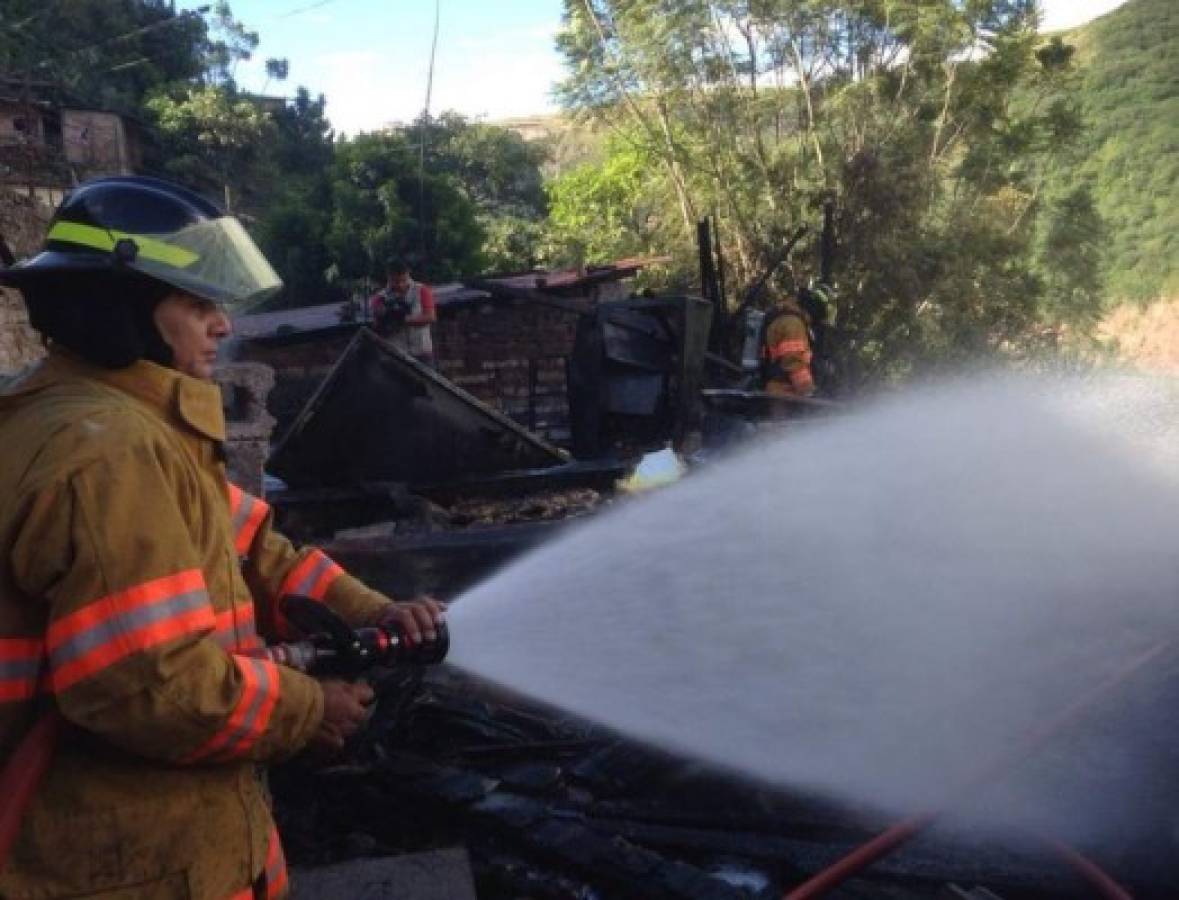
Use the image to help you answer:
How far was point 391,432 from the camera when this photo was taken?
7371mm

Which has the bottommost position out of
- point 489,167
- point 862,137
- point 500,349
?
point 500,349

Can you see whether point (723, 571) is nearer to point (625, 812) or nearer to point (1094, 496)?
point (625, 812)

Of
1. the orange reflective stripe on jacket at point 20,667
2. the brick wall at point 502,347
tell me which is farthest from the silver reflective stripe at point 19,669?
the brick wall at point 502,347

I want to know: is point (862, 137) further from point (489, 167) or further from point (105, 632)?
point (105, 632)

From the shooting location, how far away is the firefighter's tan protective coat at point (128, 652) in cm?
154

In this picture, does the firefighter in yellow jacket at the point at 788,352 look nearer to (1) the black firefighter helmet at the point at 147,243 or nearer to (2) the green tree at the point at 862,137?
(1) the black firefighter helmet at the point at 147,243

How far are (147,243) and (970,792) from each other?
2.80 meters

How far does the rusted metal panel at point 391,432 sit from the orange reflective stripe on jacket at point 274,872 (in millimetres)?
5322

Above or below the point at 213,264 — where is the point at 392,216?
above

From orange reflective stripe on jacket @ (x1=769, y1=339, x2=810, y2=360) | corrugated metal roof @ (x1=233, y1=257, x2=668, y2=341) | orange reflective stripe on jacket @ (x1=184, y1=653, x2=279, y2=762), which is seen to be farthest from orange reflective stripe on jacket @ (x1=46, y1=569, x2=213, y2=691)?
corrugated metal roof @ (x1=233, y1=257, x2=668, y2=341)

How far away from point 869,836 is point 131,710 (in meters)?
2.41

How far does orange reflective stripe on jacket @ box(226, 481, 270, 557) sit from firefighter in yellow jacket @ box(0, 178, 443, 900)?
279mm

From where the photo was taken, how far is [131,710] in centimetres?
156

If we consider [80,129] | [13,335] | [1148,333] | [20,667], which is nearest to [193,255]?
[20,667]
